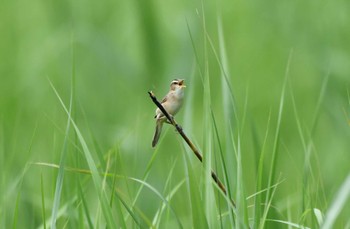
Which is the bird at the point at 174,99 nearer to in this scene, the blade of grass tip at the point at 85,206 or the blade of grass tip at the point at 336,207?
the blade of grass tip at the point at 85,206

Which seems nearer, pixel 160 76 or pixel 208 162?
pixel 208 162

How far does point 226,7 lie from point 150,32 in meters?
2.56

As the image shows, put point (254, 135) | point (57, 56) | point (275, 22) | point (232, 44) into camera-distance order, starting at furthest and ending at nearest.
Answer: point (232, 44) < point (57, 56) < point (275, 22) < point (254, 135)

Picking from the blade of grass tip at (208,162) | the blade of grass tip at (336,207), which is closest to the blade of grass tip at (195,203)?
the blade of grass tip at (208,162)

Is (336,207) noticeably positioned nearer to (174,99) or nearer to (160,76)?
(174,99)

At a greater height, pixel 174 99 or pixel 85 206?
pixel 174 99

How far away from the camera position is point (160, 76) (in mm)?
4809

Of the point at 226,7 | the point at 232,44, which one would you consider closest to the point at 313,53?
the point at 232,44

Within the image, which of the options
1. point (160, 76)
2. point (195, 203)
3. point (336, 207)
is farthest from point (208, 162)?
point (160, 76)

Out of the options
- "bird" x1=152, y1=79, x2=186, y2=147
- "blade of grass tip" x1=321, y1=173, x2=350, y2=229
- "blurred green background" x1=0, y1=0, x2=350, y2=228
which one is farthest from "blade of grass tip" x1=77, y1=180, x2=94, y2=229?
"blurred green background" x1=0, y1=0, x2=350, y2=228

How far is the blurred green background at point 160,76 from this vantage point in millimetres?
4641

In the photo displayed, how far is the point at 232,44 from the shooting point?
6.63 meters

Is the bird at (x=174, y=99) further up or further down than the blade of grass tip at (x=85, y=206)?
further up

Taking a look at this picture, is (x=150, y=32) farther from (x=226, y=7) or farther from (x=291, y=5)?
(x=226, y=7)
